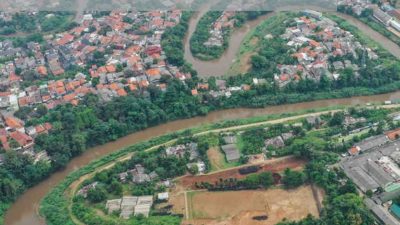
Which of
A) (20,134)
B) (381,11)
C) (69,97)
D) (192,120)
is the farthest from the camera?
(381,11)

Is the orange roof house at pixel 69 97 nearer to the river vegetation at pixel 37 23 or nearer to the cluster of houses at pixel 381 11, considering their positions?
the river vegetation at pixel 37 23

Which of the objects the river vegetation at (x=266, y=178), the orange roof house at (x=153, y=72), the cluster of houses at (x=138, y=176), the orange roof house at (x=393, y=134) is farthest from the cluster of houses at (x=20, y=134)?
the orange roof house at (x=393, y=134)

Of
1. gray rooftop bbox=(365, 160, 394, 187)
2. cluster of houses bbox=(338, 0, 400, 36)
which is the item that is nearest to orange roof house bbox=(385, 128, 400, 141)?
gray rooftop bbox=(365, 160, 394, 187)

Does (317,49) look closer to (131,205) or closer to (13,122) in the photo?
(131,205)

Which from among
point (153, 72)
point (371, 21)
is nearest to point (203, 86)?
point (153, 72)

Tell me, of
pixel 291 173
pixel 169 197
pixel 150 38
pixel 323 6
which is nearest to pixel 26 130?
pixel 169 197
